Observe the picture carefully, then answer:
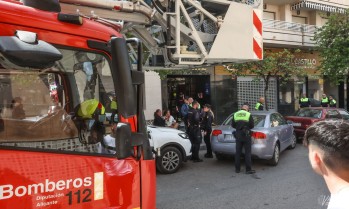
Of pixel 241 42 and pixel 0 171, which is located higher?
pixel 241 42

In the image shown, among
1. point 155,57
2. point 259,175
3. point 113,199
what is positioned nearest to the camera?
point 113,199

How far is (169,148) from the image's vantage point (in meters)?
7.87

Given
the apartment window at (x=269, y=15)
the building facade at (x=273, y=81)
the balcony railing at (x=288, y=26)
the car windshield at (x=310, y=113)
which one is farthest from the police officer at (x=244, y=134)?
the apartment window at (x=269, y=15)

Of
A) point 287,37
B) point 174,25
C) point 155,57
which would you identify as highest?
point 287,37

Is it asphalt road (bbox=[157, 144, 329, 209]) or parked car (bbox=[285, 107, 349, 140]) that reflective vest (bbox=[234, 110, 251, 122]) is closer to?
asphalt road (bbox=[157, 144, 329, 209])

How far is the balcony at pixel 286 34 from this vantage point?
59.0 ft

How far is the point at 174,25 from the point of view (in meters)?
4.13

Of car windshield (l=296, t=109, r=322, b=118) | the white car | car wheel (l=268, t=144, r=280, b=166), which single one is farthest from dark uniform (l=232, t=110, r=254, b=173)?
car windshield (l=296, t=109, r=322, b=118)

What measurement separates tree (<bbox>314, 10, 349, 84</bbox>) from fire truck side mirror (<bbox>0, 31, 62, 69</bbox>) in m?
16.9

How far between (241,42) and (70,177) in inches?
108

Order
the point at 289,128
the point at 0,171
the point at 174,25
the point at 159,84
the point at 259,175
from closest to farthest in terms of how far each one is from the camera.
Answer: the point at 0,171 → the point at 174,25 → the point at 259,175 → the point at 289,128 → the point at 159,84

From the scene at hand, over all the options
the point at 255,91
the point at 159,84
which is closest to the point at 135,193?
the point at 159,84

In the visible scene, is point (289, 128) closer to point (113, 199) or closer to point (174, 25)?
point (174, 25)

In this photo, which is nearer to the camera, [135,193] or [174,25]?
[135,193]
